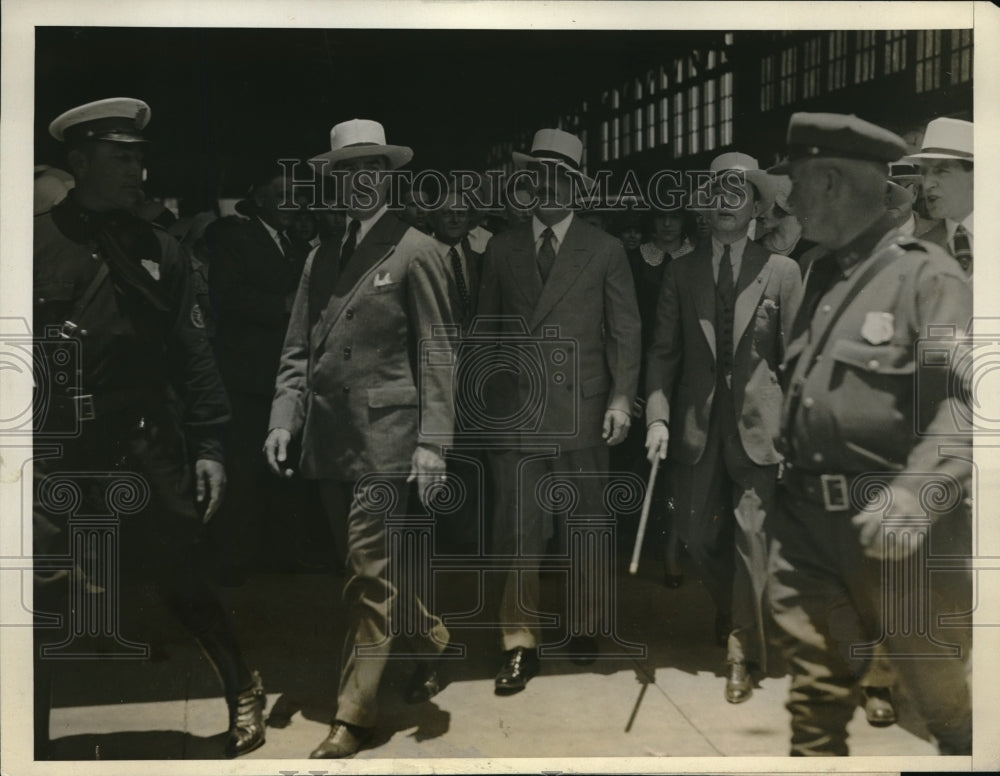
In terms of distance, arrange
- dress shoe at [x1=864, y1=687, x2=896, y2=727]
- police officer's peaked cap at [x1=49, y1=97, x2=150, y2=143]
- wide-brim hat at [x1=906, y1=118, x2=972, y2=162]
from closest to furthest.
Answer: police officer's peaked cap at [x1=49, y1=97, x2=150, y2=143] → wide-brim hat at [x1=906, y1=118, x2=972, y2=162] → dress shoe at [x1=864, y1=687, x2=896, y2=727]

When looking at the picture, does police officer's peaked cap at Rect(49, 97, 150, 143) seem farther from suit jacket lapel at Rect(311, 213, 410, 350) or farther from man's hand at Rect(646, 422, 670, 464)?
man's hand at Rect(646, 422, 670, 464)

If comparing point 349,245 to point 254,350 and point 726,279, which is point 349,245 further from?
point 726,279

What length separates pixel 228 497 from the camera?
461cm

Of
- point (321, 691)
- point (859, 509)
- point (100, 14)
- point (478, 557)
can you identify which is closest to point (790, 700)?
point (859, 509)

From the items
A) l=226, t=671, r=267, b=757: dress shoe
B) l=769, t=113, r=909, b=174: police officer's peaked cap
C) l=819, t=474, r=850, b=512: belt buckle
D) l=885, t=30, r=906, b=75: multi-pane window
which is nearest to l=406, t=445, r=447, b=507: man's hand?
l=226, t=671, r=267, b=757: dress shoe

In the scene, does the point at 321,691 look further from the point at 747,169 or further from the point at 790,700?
the point at 747,169

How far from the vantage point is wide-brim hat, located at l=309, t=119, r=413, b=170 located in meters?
4.50

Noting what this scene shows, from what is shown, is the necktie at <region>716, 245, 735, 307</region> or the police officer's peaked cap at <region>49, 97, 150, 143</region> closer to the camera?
the police officer's peaked cap at <region>49, 97, 150, 143</region>

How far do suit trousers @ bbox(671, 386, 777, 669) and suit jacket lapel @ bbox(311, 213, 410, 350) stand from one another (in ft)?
4.61

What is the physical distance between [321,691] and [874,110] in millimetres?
3124

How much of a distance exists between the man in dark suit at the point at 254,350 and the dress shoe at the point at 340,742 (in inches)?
27.3

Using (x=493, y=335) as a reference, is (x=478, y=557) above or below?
below

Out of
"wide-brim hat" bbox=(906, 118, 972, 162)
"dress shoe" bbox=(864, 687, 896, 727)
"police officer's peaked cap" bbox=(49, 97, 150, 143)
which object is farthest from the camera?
"dress shoe" bbox=(864, 687, 896, 727)

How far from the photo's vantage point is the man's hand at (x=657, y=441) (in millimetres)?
4629
